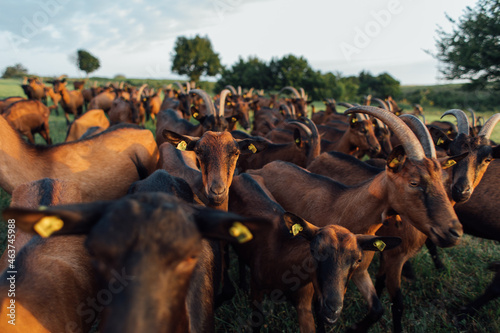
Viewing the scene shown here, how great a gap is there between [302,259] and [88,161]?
A: 12.7ft

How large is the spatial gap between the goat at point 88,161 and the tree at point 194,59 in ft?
168

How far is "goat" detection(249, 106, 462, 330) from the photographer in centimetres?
280

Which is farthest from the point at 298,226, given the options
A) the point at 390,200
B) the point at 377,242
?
the point at 390,200

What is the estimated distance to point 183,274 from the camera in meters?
1.54

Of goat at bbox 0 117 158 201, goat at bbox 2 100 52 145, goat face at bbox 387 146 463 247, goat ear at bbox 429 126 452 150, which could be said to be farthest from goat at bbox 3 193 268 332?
goat at bbox 2 100 52 145

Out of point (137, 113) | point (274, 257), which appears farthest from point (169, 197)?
point (137, 113)

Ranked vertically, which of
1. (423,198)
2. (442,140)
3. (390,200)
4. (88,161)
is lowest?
(88,161)

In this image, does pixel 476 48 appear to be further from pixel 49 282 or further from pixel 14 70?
pixel 14 70

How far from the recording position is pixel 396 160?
313cm

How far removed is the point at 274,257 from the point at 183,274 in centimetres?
190

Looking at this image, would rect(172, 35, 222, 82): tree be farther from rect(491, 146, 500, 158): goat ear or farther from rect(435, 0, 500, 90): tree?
rect(491, 146, 500, 158): goat ear

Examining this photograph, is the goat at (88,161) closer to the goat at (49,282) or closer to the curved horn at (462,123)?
the goat at (49,282)

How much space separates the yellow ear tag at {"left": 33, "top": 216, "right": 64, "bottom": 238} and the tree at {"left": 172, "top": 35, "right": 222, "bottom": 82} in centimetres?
5554

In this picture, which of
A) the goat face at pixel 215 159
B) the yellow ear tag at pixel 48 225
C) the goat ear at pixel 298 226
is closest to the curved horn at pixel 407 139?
the goat ear at pixel 298 226
